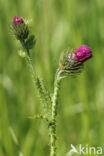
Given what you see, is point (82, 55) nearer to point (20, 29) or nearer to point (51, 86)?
point (20, 29)

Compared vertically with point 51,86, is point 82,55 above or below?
below

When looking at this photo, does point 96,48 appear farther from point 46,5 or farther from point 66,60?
point 66,60

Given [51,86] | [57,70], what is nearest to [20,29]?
[57,70]

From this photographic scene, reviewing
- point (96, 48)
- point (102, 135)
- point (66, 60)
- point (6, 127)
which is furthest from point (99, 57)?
point (66, 60)

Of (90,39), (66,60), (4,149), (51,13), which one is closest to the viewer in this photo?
(66,60)

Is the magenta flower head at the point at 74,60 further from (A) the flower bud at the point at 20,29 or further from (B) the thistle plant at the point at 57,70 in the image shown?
(A) the flower bud at the point at 20,29
